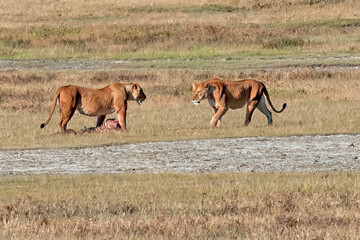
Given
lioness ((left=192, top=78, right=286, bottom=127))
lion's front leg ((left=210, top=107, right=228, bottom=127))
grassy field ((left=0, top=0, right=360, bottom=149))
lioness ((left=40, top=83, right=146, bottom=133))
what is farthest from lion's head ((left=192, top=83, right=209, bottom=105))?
lioness ((left=40, top=83, right=146, bottom=133))

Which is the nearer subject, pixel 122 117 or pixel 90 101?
pixel 122 117

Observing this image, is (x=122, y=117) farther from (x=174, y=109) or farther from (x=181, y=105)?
(x=181, y=105)

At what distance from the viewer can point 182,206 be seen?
38.7ft

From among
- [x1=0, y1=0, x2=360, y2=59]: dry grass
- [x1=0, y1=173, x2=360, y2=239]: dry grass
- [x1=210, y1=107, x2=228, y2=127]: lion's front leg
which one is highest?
[x1=0, y1=0, x2=360, y2=59]: dry grass

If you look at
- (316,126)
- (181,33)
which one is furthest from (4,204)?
(181,33)

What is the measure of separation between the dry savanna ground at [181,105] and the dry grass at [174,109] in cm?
4

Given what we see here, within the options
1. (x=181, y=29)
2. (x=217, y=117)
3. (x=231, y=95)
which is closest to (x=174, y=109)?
(x=231, y=95)

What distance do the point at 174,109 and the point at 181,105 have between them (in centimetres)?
119

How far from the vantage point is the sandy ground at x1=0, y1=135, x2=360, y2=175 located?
51.4ft

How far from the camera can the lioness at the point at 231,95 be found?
21391 millimetres

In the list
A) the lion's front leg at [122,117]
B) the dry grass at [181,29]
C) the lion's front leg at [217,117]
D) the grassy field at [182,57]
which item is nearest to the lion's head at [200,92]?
the lion's front leg at [217,117]

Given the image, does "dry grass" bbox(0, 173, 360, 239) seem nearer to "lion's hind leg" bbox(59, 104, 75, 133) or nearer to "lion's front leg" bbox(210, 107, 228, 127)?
"lion's hind leg" bbox(59, 104, 75, 133)

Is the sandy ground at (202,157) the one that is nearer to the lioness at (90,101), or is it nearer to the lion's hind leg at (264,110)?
the lioness at (90,101)

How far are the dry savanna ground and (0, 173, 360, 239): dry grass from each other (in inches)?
0.9
